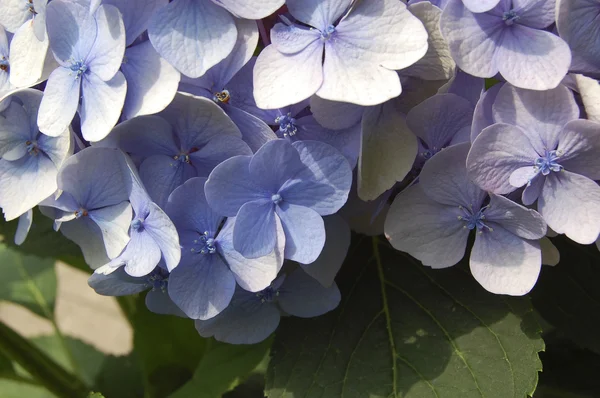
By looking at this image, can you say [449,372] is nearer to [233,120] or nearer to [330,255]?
[330,255]

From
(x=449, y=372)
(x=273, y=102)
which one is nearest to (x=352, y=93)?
(x=273, y=102)

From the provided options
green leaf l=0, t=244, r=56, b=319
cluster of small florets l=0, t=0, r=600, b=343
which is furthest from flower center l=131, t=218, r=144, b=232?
green leaf l=0, t=244, r=56, b=319

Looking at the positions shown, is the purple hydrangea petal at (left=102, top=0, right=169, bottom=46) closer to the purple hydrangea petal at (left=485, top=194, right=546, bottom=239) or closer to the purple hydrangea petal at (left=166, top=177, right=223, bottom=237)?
the purple hydrangea petal at (left=166, top=177, right=223, bottom=237)

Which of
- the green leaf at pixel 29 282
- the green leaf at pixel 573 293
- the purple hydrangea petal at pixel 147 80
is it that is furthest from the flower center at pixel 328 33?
the green leaf at pixel 29 282

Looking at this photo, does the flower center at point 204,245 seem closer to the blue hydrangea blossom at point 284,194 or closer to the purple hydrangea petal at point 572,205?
the blue hydrangea blossom at point 284,194

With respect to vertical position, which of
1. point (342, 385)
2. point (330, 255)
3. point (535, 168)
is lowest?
point (342, 385)

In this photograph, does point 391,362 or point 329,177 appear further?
point 391,362
